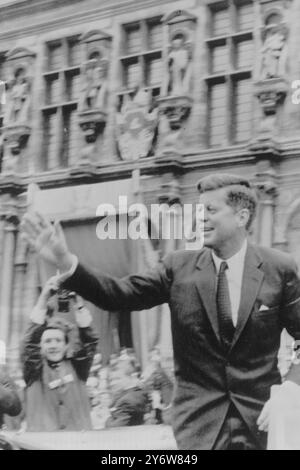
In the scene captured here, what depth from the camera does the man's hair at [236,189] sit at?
6.30 metres

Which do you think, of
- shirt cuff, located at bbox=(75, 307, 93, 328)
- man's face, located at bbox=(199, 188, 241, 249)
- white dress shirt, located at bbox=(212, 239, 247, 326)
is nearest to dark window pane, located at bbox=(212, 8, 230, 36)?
man's face, located at bbox=(199, 188, 241, 249)

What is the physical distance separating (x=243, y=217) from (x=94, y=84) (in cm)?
183

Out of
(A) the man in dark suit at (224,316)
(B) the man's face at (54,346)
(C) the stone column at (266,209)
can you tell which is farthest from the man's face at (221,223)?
(B) the man's face at (54,346)

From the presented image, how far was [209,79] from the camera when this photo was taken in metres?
7.06

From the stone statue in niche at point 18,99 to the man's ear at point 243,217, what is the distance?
7.22 ft

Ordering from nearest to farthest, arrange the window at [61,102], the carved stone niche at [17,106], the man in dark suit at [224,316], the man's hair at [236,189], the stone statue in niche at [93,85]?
the man in dark suit at [224,316] → the man's hair at [236,189] → the stone statue in niche at [93,85] → the window at [61,102] → the carved stone niche at [17,106]

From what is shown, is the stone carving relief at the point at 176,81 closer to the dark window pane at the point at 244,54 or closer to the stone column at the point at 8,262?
the dark window pane at the point at 244,54

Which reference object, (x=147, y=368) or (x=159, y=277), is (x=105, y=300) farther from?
(x=147, y=368)

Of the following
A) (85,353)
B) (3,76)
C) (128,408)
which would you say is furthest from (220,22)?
(128,408)

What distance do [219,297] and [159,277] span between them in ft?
1.35

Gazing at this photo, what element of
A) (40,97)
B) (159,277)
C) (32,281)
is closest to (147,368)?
(159,277)

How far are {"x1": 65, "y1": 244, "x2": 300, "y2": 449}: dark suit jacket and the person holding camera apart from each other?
787 millimetres

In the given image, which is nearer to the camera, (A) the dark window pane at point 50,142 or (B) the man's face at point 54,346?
(B) the man's face at point 54,346

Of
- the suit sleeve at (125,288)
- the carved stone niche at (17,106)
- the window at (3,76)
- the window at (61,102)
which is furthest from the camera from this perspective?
the window at (3,76)
